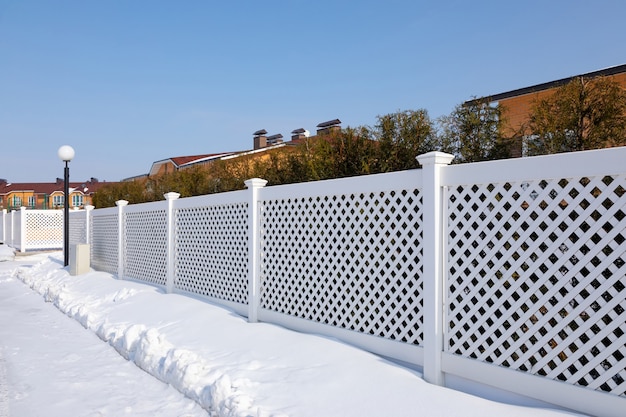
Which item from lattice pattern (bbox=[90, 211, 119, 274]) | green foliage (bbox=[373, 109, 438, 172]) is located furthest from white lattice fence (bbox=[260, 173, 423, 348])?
lattice pattern (bbox=[90, 211, 119, 274])

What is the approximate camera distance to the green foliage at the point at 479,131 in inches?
201

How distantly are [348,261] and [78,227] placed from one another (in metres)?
10.9

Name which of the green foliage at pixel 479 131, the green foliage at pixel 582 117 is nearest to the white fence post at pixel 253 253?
the green foliage at pixel 479 131

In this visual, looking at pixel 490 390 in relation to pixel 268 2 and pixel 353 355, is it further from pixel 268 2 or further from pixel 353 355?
pixel 268 2

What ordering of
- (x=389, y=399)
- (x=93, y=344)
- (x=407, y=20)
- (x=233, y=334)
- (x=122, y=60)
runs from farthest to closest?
(x=122, y=60)
(x=407, y=20)
(x=93, y=344)
(x=233, y=334)
(x=389, y=399)

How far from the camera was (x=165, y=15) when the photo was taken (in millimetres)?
11094

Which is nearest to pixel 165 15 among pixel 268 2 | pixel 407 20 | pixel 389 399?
pixel 268 2

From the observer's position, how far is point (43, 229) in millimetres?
20031

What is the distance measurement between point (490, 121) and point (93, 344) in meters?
5.27

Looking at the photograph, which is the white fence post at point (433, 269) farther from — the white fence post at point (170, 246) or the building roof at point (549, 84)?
the building roof at point (549, 84)

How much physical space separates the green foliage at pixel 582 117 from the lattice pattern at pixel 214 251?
11.5 feet

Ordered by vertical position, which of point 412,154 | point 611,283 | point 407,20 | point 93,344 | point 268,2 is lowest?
point 93,344

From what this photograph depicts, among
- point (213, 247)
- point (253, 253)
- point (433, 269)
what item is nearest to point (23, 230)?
point (213, 247)

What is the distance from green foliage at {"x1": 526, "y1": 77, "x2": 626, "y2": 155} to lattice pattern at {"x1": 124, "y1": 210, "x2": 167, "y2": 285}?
599cm
